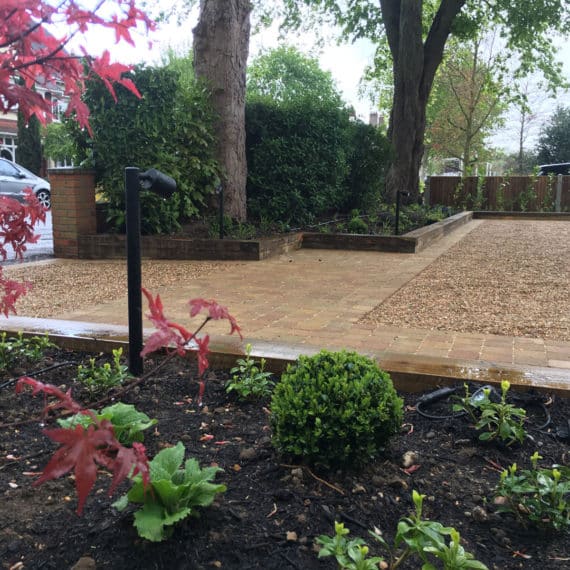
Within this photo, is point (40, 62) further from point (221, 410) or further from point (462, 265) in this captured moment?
point (462, 265)

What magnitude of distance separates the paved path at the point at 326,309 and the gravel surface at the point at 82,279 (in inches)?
10.2

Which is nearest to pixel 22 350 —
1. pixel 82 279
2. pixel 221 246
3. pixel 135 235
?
pixel 135 235

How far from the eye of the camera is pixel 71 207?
26.7 feet

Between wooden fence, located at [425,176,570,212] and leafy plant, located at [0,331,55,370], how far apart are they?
707 inches

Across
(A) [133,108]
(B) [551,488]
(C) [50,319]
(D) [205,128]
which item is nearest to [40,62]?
(B) [551,488]

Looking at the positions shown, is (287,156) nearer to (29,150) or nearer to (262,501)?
(262,501)

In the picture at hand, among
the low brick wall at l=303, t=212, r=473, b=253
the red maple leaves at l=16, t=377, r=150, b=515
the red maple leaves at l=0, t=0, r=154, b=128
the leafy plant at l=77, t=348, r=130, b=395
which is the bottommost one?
the leafy plant at l=77, t=348, r=130, b=395

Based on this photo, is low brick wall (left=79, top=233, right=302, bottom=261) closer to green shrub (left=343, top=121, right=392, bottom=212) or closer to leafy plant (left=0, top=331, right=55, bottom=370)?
green shrub (left=343, top=121, right=392, bottom=212)

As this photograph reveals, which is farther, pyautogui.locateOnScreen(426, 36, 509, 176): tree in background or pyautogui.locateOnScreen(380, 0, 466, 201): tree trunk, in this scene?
pyautogui.locateOnScreen(426, 36, 509, 176): tree in background

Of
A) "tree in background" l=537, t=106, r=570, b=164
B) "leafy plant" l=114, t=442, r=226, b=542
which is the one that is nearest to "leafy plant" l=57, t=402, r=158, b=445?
"leafy plant" l=114, t=442, r=226, b=542

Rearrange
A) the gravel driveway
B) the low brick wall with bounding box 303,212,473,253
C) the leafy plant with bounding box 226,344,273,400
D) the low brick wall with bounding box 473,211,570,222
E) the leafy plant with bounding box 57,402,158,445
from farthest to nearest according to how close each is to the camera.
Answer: the low brick wall with bounding box 473,211,570,222 → the low brick wall with bounding box 303,212,473,253 → the gravel driveway → the leafy plant with bounding box 226,344,273,400 → the leafy plant with bounding box 57,402,158,445

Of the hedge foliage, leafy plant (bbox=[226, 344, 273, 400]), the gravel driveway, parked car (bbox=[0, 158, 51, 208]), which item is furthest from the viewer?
parked car (bbox=[0, 158, 51, 208])

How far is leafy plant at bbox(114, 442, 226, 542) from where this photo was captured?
1668 millimetres

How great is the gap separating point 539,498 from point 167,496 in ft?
3.76
